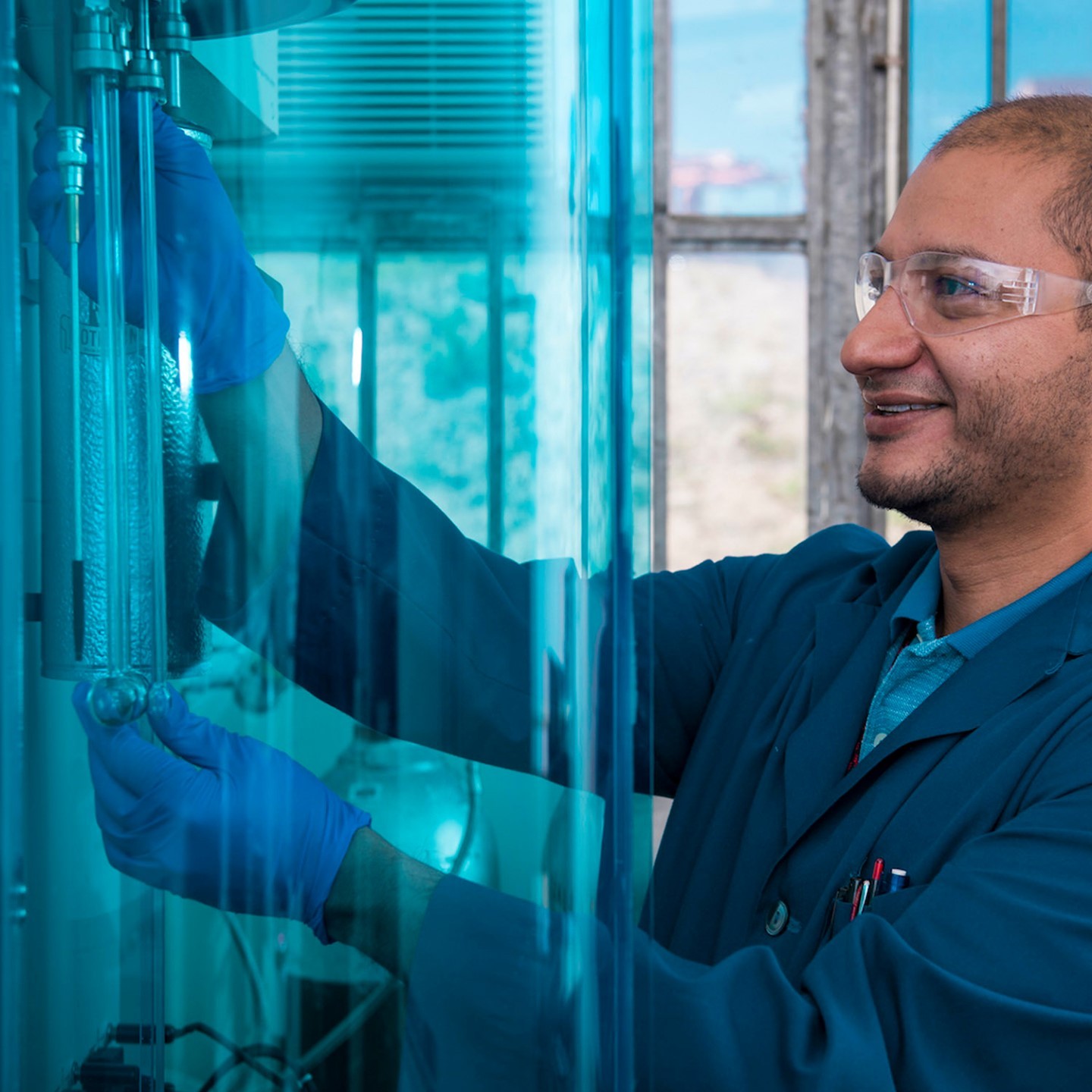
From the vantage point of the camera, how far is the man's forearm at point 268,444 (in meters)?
0.67

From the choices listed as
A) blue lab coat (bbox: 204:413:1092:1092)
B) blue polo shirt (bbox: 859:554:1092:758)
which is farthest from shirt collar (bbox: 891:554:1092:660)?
blue lab coat (bbox: 204:413:1092:1092)

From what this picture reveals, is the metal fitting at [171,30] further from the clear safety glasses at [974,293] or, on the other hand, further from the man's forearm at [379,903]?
the clear safety glasses at [974,293]

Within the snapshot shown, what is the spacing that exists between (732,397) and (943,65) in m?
0.83

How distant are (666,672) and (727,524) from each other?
1563 mm

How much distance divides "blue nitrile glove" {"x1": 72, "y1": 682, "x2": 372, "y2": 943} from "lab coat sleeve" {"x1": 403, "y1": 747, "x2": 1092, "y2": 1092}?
0.08 m

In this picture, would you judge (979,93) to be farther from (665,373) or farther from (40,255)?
(40,255)

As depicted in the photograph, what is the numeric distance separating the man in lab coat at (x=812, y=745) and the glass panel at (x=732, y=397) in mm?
1554

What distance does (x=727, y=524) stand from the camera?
269 cm

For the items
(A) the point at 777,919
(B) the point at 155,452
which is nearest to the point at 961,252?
(A) the point at 777,919

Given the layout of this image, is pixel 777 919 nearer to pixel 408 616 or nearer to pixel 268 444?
pixel 408 616

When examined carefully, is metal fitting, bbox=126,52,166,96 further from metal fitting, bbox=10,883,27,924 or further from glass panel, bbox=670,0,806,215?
glass panel, bbox=670,0,806,215

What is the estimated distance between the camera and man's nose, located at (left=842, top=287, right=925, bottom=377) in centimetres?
100

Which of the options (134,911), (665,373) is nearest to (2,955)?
(134,911)

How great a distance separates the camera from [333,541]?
68 centimetres
